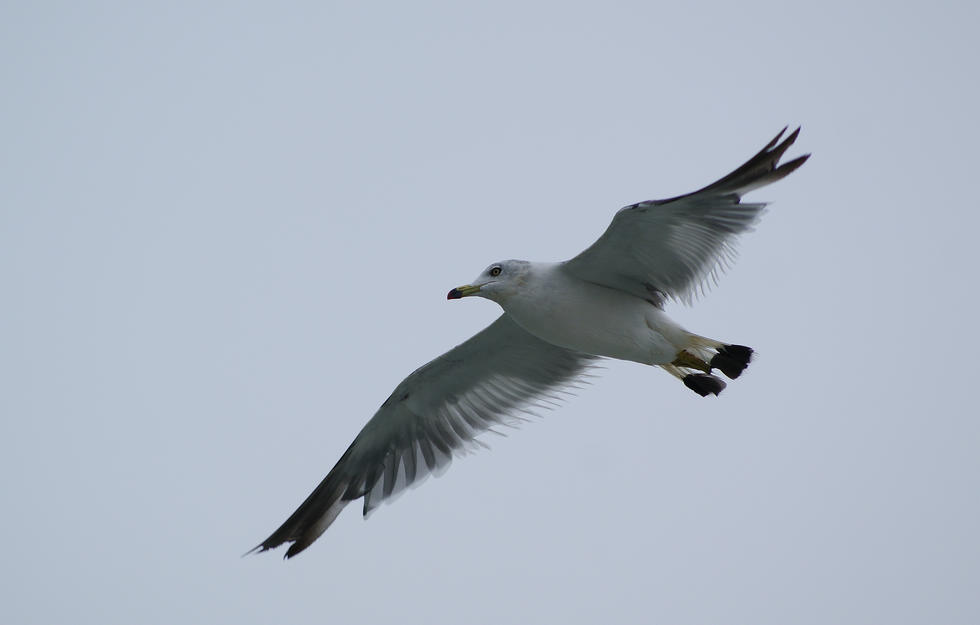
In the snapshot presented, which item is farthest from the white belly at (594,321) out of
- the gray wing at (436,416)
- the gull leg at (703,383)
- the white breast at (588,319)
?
the gray wing at (436,416)

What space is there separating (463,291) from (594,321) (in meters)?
0.87

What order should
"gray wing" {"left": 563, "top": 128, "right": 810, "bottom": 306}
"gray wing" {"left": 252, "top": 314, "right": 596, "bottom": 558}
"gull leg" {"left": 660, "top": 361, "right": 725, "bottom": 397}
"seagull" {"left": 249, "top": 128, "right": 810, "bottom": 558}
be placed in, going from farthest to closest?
"gray wing" {"left": 252, "top": 314, "right": 596, "bottom": 558} < "gull leg" {"left": 660, "top": 361, "right": 725, "bottom": 397} < "seagull" {"left": 249, "top": 128, "right": 810, "bottom": 558} < "gray wing" {"left": 563, "top": 128, "right": 810, "bottom": 306}

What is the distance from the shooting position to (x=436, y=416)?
323 inches

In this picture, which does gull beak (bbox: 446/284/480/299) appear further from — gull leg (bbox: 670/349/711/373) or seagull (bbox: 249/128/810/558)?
gull leg (bbox: 670/349/711/373)

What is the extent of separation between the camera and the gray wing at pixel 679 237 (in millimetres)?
6215

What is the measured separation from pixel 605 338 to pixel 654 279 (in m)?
0.52

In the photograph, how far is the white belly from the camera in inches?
273

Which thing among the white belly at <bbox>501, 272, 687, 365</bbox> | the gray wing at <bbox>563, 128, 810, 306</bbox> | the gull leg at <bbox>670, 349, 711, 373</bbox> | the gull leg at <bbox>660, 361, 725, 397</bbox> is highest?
the gray wing at <bbox>563, 128, 810, 306</bbox>

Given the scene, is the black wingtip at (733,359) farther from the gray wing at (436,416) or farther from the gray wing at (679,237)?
the gray wing at (436,416)

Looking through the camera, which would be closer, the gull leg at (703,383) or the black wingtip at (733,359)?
the black wingtip at (733,359)

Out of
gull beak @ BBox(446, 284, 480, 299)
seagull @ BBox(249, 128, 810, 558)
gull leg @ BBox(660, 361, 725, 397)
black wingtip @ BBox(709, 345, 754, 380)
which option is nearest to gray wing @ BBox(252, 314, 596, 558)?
seagull @ BBox(249, 128, 810, 558)

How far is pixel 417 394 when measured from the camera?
26.3ft

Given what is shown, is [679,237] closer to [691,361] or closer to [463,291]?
[691,361]

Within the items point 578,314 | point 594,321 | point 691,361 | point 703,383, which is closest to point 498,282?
point 578,314
